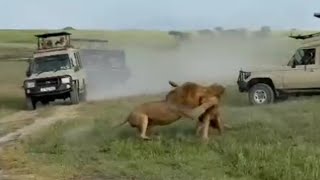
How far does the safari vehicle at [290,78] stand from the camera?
72.1ft

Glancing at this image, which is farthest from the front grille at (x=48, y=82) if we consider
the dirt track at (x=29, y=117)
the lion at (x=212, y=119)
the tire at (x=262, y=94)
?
the lion at (x=212, y=119)

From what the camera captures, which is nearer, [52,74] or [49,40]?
[52,74]

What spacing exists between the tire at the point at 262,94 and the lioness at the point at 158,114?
8.68 m

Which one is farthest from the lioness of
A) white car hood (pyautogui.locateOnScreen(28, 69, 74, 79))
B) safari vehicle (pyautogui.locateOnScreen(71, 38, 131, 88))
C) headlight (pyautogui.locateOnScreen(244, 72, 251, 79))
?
safari vehicle (pyautogui.locateOnScreen(71, 38, 131, 88))

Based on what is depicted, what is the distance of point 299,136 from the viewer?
1390 centimetres

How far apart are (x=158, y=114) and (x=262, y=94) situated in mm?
8976

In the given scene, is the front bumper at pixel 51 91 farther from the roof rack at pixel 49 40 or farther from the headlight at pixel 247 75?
the headlight at pixel 247 75

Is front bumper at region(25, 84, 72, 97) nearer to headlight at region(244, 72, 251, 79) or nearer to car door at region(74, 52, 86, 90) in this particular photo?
car door at region(74, 52, 86, 90)

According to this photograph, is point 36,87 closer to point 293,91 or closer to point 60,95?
point 60,95

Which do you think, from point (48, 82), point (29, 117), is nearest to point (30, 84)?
point (48, 82)

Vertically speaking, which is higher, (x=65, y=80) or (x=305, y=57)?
(x=305, y=57)

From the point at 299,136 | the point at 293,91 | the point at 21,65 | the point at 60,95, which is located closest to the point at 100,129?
the point at 299,136

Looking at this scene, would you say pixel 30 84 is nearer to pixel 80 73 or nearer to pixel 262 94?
pixel 80 73

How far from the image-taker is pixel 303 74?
22.1 metres
